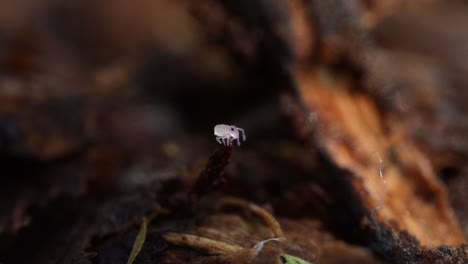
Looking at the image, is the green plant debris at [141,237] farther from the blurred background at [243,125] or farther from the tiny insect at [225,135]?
the tiny insect at [225,135]

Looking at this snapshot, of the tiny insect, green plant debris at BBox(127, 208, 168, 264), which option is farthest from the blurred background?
the tiny insect

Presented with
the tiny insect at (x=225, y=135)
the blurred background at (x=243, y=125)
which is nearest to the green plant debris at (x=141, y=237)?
the blurred background at (x=243, y=125)

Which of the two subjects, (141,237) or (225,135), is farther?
(141,237)

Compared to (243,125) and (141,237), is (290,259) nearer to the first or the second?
(141,237)

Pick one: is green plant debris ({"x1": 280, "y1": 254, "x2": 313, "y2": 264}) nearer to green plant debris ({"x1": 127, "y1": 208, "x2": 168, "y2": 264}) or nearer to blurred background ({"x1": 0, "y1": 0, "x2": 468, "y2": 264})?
blurred background ({"x1": 0, "y1": 0, "x2": 468, "y2": 264})

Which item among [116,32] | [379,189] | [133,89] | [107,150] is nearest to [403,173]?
[379,189]

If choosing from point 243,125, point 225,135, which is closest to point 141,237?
point 225,135

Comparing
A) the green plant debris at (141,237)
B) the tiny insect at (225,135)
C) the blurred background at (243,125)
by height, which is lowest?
the green plant debris at (141,237)

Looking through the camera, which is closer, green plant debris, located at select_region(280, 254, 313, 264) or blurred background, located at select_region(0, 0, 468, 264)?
green plant debris, located at select_region(280, 254, 313, 264)
